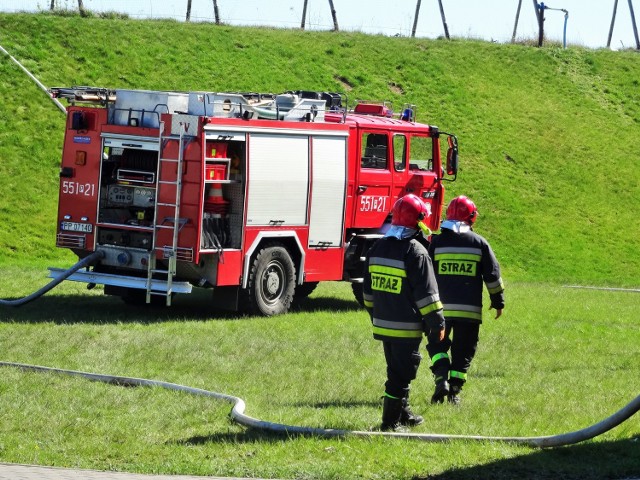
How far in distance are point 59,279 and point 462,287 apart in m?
7.01

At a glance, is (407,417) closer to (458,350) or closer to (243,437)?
(243,437)

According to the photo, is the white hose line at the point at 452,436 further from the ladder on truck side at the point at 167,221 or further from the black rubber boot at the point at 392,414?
the ladder on truck side at the point at 167,221

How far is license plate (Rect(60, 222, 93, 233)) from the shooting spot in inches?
638

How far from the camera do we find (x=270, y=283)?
16.9m

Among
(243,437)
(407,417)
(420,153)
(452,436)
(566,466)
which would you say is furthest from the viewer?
(420,153)

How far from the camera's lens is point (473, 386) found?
1159cm

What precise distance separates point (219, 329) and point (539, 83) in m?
29.2

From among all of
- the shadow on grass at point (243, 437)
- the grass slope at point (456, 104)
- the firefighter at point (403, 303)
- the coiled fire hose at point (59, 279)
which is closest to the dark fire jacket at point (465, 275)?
the firefighter at point (403, 303)

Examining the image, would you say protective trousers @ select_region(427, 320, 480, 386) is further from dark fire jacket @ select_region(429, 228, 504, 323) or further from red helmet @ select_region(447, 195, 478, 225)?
red helmet @ select_region(447, 195, 478, 225)

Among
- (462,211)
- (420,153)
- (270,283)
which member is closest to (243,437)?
(462,211)

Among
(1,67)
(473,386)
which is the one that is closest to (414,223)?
(473,386)

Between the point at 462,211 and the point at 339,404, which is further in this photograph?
the point at 462,211

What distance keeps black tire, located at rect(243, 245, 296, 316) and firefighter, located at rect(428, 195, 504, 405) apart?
6061 mm

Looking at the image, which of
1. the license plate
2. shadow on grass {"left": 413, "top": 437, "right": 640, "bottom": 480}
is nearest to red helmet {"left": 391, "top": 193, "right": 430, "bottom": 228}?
shadow on grass {"left": 413, "top": 437, "right": 640, "bottom": 480}
